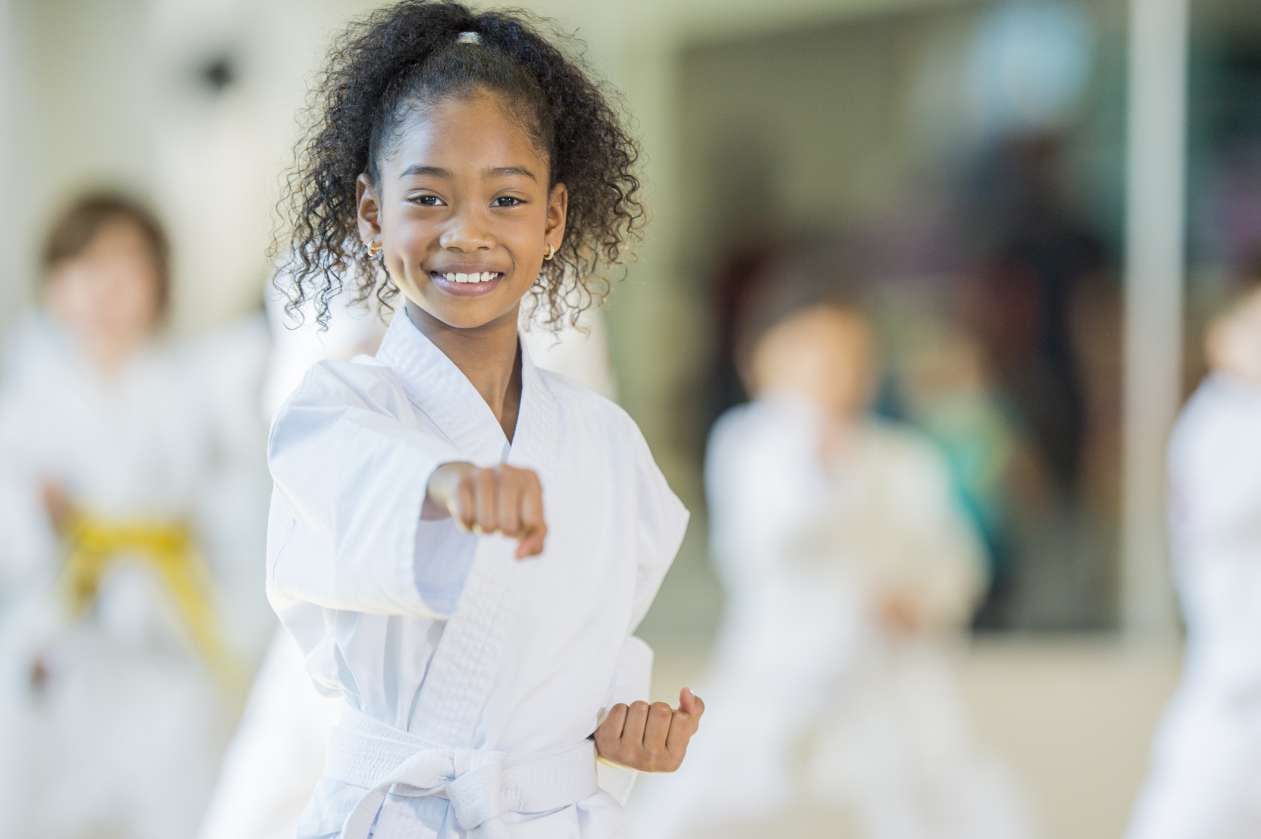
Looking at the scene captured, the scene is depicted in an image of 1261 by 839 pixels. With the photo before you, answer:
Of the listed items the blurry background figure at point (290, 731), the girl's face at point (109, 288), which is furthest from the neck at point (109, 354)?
the blurry background figure at point (290, 731)

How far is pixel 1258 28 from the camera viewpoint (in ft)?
26.7

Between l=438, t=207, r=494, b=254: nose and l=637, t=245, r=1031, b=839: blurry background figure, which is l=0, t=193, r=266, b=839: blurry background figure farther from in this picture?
l=438, t=207, r=494, b=254: nose

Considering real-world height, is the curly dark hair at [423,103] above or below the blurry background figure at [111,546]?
above

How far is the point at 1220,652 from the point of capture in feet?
14.1

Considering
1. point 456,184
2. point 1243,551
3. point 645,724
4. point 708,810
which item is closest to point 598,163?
point 456,184

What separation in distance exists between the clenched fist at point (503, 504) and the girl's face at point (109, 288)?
3835 mm

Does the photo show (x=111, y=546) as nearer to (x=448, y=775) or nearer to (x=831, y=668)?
(x=831, y=668)

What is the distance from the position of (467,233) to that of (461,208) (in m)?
0.03

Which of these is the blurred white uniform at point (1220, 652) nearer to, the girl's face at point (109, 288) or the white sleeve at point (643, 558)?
the white sleeve at point (643, 558)

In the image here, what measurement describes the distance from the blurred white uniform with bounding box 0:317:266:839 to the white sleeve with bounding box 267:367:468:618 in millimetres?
3095

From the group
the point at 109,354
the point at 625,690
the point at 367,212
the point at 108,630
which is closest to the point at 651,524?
the point at 625,690

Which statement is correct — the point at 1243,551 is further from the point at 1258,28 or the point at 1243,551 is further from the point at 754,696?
the point at 1258,28

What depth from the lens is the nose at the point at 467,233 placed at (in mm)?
1642

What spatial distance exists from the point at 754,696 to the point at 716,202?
410 cm
